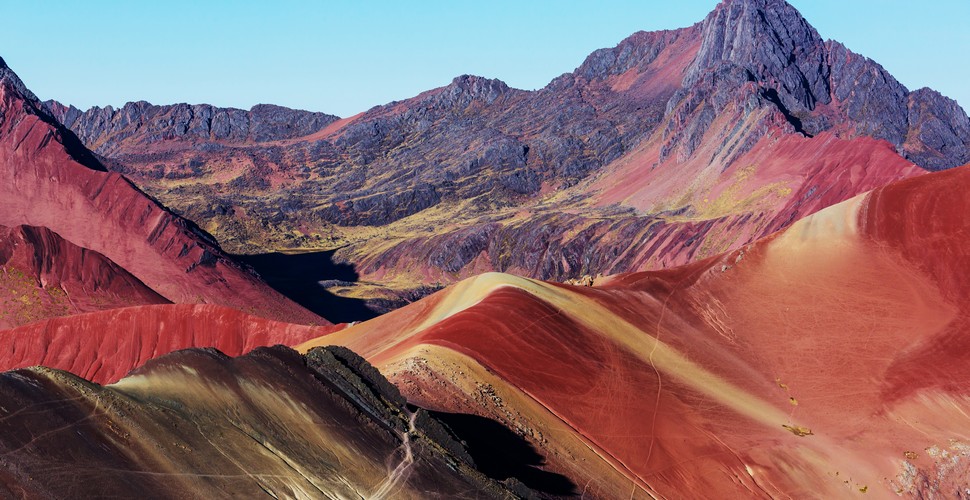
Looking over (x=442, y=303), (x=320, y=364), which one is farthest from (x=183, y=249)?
(x=320, y=364)

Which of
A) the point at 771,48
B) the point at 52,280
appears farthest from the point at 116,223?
the point at 771,48

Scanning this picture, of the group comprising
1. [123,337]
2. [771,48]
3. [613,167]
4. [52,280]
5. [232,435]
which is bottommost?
[123,337]

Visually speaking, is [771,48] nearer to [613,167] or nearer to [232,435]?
[613,167]

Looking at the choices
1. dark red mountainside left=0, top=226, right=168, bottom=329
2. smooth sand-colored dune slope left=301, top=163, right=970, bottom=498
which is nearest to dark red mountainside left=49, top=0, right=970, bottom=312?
smooth sand-colored dune slope left=301, top=163, right=970, bottom=498

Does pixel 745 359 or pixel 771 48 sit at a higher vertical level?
pixel 771 48

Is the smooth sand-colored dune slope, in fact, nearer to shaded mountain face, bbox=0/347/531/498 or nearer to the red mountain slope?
shaded mountain face, bbox=0/347/531/498

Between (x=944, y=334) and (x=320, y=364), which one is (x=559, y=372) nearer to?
(x=320, y=364)
